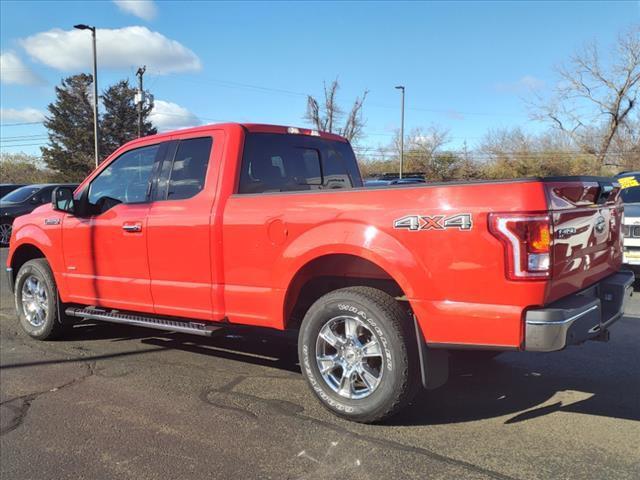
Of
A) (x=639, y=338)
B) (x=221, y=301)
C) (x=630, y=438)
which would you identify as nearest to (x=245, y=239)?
(x=221, y=301)

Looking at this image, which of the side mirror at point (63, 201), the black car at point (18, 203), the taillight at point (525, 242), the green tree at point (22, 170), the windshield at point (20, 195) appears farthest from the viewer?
the green tree at point (22, 170)

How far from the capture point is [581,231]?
11.4 feet

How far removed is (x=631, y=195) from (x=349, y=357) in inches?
306

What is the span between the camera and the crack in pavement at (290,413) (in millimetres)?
3146

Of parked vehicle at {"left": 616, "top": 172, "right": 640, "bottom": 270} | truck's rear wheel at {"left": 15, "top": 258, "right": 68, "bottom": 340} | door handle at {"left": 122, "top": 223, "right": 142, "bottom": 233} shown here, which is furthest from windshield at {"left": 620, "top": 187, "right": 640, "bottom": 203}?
truck's rear wheel at {"left": 15, "top": 258, "right": 68, "bottom": 340}

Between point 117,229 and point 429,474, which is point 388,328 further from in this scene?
point 117,229

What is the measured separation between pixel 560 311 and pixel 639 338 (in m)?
3.42

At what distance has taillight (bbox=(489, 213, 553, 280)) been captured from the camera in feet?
9.91

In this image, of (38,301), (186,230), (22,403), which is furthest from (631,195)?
(22,403)

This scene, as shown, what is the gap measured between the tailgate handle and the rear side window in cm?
295

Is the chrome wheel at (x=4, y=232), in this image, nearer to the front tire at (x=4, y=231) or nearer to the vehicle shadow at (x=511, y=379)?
the front tire at (x=4, y=231)

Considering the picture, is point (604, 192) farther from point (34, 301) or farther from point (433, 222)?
point (34, 301)

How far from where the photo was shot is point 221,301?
14.5ft

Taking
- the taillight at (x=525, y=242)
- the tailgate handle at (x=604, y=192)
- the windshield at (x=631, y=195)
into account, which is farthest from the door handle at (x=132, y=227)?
the windshield at (x=631, y=195)
